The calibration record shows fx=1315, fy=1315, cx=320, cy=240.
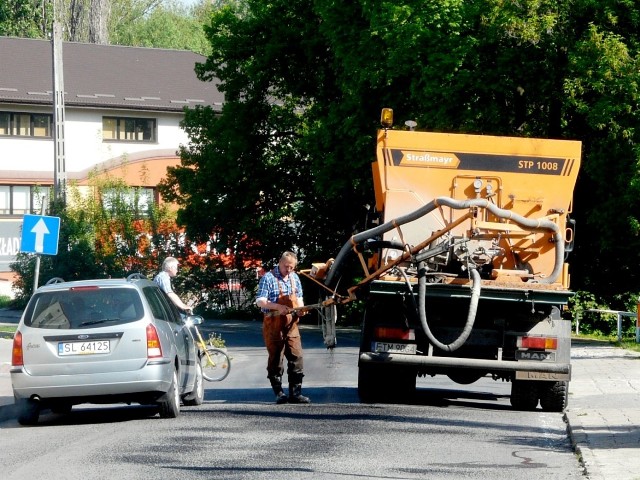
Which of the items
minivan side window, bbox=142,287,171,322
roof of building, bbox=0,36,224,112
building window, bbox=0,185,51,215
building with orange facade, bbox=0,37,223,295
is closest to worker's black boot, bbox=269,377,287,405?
Result: minivan side window, bbox=142,287,171,322

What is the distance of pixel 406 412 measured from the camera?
46.7 ft

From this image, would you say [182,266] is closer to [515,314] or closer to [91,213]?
[91,213]

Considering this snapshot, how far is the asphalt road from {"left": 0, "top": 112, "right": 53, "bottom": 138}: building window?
1724 inches

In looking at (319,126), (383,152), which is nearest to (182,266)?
(319,126)

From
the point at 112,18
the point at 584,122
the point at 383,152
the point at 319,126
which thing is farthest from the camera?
the point at 112,18

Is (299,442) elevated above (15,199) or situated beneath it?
situated beneath

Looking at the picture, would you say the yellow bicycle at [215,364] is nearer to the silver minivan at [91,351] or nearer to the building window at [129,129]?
the silver minivan at [91,351]

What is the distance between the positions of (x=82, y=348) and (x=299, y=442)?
107 inches

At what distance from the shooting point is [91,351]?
1293 cm

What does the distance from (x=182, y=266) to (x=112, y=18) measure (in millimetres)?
45343

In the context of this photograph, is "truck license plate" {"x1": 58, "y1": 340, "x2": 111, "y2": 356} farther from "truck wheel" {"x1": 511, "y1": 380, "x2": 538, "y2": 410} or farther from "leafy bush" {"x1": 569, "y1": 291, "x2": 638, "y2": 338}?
"leafy bush" {"x1": 569, "y1": 291, "x2": 638, "y2": 338}

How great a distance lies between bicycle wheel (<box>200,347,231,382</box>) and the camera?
60.7ft

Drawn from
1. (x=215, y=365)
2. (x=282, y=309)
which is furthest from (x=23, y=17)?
(x=282, y=309)

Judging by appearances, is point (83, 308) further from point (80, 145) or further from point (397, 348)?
point (80, 145)
